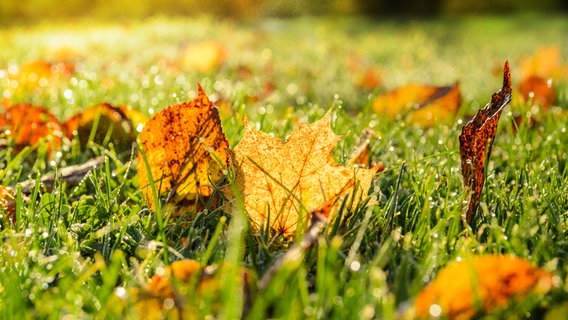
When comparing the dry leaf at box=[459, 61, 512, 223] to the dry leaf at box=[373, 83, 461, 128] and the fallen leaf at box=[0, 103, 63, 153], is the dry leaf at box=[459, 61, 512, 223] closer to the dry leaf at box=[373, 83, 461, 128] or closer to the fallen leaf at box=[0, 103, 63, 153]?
the dry leaf at box=[373, 83, 461, 128]

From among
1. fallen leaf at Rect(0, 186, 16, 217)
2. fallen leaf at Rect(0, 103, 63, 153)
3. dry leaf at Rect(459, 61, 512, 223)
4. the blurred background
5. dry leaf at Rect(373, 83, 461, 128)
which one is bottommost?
the blurred background

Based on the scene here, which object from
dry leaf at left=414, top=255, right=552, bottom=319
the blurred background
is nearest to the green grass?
dry leaf at left=414, top=255, right=552, bottom=319

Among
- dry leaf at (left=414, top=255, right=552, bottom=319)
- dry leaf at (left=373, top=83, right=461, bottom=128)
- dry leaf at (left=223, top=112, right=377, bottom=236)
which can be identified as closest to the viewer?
dry leaf at (left=414, top=255, right=552, bottom=319)

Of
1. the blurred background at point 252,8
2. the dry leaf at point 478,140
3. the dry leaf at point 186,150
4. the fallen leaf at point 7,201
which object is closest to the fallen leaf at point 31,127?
the fallen leaf at point 7,201

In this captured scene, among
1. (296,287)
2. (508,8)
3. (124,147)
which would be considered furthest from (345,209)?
(508,8)

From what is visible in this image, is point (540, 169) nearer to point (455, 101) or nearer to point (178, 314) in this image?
point (455, 101)

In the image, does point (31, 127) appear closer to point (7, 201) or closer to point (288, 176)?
point (7, 201)
